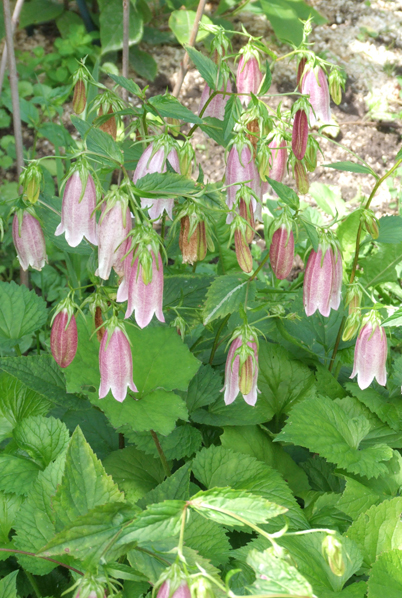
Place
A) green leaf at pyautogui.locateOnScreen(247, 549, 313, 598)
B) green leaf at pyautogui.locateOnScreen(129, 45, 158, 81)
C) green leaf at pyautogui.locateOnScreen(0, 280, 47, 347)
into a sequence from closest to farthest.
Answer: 1. green leaf at pyautogui.locateOnScreen(247, 549, 313, 598)
2. green leaf at pyautogui.locateOnScreen(0, 280, 47, 347)
3. green leaf at pyautogui.locateOnScreen(129, 45, 158, 81)

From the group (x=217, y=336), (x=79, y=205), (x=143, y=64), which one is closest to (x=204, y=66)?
(x=79, y=205)

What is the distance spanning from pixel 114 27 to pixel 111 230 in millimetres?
2890

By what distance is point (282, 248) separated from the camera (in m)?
1.54

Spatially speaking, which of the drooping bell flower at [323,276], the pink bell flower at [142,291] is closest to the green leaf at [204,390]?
the drooping bell flower at [323,276]

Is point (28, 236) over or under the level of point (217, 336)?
over

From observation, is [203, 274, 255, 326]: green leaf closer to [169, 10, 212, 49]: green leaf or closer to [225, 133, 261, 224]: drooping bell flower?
[225, 133, 261, 224]: drooping bell flower

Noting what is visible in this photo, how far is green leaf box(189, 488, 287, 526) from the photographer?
0.96 meters

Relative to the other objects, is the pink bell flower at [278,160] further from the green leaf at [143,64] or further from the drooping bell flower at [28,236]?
the green leaf at [143,64]

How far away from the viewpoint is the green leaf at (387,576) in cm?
134

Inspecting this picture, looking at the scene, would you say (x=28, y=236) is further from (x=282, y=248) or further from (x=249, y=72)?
(x=249, y=72)

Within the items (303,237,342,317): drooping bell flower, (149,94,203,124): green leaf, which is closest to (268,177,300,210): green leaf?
(303,237,342,317): drooping bell flower

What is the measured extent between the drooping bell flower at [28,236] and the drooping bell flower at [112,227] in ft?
1.08

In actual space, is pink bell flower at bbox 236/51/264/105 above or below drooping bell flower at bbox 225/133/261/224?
above

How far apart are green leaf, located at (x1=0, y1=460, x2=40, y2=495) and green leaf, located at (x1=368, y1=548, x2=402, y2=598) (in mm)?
922
